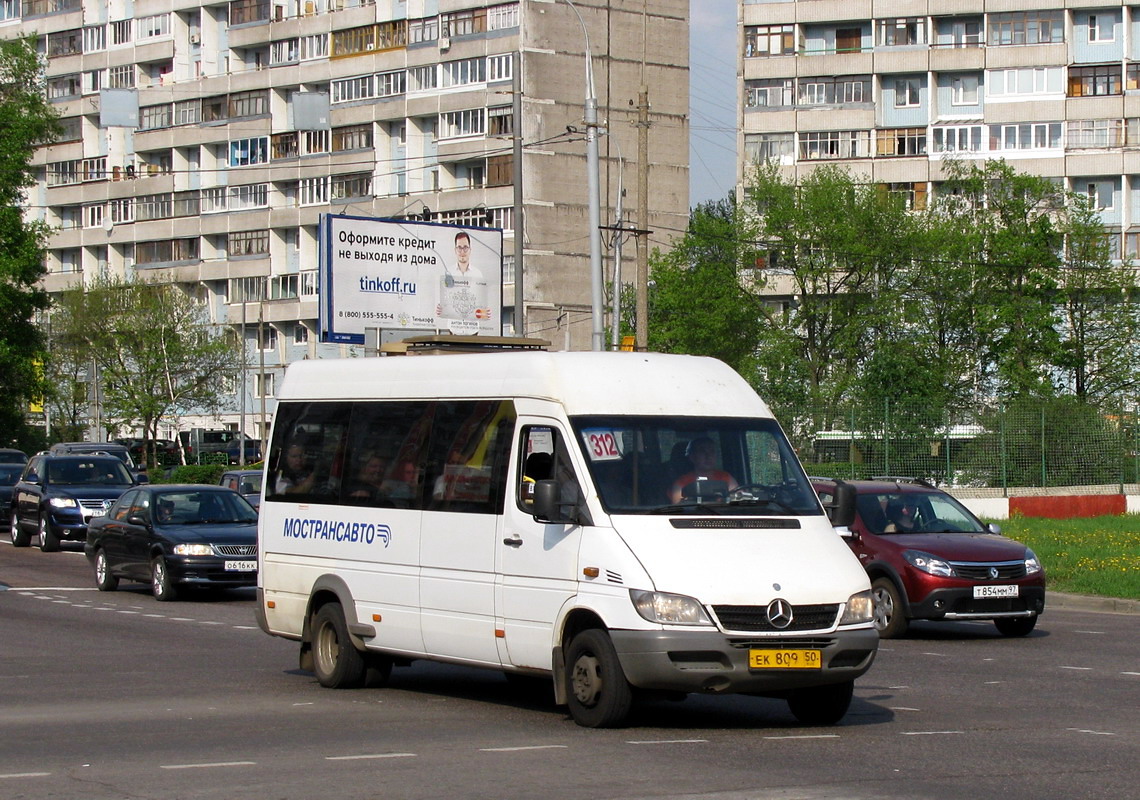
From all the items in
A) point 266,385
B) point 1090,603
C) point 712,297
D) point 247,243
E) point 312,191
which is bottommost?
point 1090,603

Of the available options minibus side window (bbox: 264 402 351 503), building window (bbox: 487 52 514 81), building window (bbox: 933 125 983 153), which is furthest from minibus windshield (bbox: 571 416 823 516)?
building window (bbox: 933 125 983 153)

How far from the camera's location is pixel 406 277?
1626 inches

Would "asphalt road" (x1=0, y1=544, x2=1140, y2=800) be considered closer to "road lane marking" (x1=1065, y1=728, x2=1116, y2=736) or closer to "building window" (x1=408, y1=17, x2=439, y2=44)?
"road lane marking" (x1=1065, y1=728, x2=1116, y2=736)

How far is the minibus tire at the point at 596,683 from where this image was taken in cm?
1084

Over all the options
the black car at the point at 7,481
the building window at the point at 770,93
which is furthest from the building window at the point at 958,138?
the black car at the point at 7,481

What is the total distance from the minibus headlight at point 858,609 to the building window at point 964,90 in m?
77.7

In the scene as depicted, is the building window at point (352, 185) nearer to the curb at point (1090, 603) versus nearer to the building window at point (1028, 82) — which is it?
the building window at point (1028, 82)

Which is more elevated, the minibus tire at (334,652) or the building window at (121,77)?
the building window at (121,77)

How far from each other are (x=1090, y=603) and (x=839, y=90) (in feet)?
219

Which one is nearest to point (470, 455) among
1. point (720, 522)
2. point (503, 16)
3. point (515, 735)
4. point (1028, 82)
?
point (720, 522)

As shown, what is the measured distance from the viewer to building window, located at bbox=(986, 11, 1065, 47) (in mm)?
84312

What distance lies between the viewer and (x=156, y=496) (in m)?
24.9

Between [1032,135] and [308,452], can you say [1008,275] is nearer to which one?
[1032,135]

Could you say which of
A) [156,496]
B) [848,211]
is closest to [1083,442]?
[156,496]
